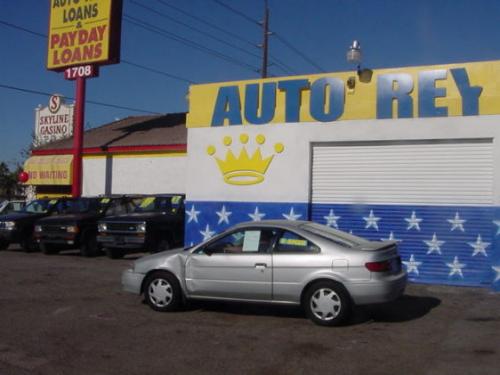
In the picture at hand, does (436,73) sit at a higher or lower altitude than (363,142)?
higher

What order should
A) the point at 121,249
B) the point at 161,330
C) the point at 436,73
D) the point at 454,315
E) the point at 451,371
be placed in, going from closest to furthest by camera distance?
the point at 451,371, the point at 161,330, the point at 454,315, the point at 436,73, the point at 121,249

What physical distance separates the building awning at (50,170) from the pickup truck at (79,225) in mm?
7827

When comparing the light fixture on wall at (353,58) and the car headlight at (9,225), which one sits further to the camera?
the car headlight at (9,225)

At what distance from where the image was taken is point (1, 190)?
1764 inches

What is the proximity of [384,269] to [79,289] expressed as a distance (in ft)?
19.9

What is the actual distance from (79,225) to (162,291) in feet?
29.1

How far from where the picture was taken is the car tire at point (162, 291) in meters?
9.49

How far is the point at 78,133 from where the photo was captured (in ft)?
83.4

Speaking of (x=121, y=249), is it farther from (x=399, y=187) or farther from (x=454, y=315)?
(x=454, y=315)

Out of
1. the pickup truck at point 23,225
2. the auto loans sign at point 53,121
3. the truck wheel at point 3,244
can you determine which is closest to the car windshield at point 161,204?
the pickup truck at point 23,225

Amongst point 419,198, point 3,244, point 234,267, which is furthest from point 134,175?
point 234,267

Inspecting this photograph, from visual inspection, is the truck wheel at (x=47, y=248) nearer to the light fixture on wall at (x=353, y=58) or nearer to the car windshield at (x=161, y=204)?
the car windshield at (x=161, y=204)

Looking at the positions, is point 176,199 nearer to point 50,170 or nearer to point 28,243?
point 28,243

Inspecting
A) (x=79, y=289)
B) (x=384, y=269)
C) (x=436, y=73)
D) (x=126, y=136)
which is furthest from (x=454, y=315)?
(x=126, y=136)
